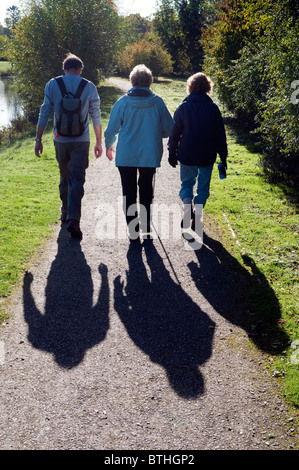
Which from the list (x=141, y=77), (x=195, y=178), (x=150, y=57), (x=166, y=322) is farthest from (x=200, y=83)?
(x=150, y=57)

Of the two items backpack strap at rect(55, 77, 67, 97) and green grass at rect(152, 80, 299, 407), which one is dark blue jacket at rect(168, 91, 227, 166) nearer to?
green grass at rect(152, 80, 299, 407)

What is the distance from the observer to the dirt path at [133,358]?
2.94 m

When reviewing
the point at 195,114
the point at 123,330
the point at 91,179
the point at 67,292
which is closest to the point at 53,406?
the point at 123,330

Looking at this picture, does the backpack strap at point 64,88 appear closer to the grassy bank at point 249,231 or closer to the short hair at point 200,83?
the short hair at point 200,83

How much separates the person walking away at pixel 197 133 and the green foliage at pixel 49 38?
50.6 feet

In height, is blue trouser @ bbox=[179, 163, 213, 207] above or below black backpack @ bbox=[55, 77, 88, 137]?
below

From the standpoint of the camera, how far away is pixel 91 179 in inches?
352

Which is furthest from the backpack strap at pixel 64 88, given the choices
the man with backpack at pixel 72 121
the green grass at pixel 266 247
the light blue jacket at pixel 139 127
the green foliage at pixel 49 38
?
the green foliage at pixel 49 38

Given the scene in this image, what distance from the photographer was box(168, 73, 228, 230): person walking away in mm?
5469

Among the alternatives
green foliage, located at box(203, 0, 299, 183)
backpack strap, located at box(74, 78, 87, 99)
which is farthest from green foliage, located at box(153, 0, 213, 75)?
backpack strap, located at box(74, 78, 87, 99)

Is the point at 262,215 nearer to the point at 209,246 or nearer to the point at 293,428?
the point at 209,246

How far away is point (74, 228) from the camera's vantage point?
5.78 meters

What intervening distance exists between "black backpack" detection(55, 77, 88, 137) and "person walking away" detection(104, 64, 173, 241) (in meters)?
0.40

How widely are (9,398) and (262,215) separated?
5.18m
